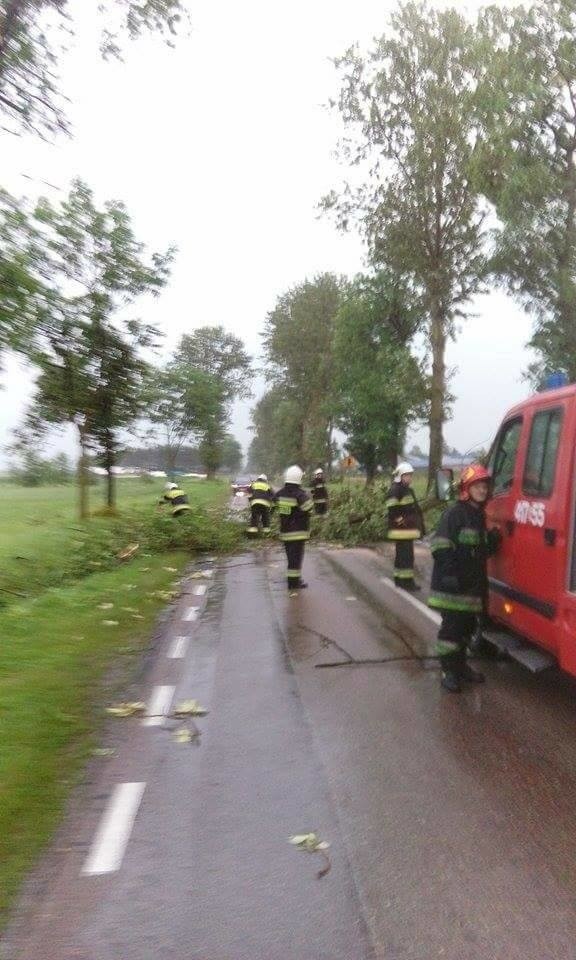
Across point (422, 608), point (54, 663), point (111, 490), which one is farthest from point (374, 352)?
point (54, 663)

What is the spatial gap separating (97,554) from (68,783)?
9.12 m

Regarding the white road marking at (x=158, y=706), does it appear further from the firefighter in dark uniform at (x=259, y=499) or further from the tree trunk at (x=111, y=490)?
the tree trunk at (x=111, y=490)

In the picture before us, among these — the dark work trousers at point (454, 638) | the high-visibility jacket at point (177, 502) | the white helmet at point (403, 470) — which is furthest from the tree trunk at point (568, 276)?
the dark work trousers at point (454, 638)

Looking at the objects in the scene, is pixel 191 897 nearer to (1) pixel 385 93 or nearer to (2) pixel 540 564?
(2) pixel 540 564

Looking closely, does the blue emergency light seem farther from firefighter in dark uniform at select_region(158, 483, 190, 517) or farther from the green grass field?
firefighter in dark uniform at select_region(158, 483, 190, 517)

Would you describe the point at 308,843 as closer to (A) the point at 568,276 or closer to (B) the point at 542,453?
(B) the point at 542,453

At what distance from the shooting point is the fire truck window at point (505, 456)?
21.4 ft

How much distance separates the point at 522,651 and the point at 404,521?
17.0ft

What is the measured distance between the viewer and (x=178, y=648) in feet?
26.6

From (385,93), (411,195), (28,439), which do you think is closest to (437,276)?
(411,195)

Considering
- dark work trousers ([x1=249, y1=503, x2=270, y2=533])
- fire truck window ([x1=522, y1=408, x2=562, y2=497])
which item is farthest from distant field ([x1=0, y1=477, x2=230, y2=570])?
fire truck window ([x1=522, y1=408, x2=562, y2=497])

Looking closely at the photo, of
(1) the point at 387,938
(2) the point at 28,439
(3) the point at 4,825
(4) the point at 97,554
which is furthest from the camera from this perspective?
(2) the point at 28,439

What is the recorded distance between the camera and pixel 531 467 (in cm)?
605

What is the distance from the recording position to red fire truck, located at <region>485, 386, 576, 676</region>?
5246 mm
